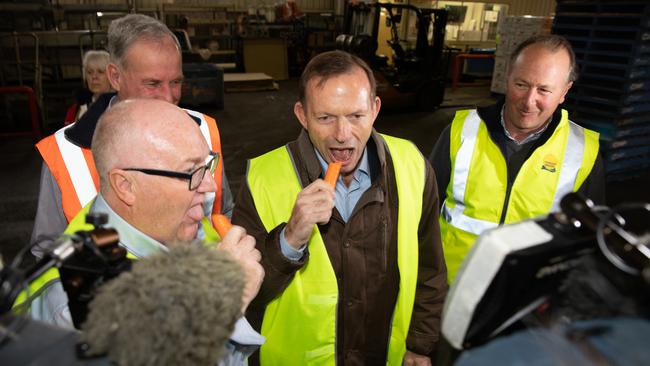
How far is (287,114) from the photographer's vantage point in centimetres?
1048

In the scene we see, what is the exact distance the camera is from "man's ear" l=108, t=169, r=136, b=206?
4.47 ft

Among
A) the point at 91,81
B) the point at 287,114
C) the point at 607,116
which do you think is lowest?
the point at 287,114

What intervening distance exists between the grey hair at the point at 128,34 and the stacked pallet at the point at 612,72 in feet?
17.7

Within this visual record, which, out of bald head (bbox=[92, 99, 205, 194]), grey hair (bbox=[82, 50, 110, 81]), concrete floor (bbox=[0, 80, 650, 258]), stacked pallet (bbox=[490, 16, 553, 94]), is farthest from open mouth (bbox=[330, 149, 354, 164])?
stacked pallet (bbox=[490, 16, 553, 94])

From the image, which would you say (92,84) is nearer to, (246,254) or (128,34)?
(128,34)

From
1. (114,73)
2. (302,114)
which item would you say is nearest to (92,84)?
(114,73)

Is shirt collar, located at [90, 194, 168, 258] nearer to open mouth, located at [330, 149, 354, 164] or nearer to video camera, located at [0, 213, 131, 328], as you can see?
video camera, located at [0, 213, 131, 328]

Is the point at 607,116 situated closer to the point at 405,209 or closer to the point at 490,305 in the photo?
the point at 405,209

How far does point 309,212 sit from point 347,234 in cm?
34

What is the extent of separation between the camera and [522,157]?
244 cm

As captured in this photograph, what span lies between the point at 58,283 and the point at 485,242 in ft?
3.68

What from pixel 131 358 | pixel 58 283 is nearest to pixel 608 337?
pixel 131 358

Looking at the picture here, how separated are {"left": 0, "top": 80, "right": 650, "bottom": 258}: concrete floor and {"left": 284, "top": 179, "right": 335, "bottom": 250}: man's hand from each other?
4.24m

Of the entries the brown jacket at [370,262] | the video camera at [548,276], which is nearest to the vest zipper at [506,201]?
the brown jacket at [370,262]
